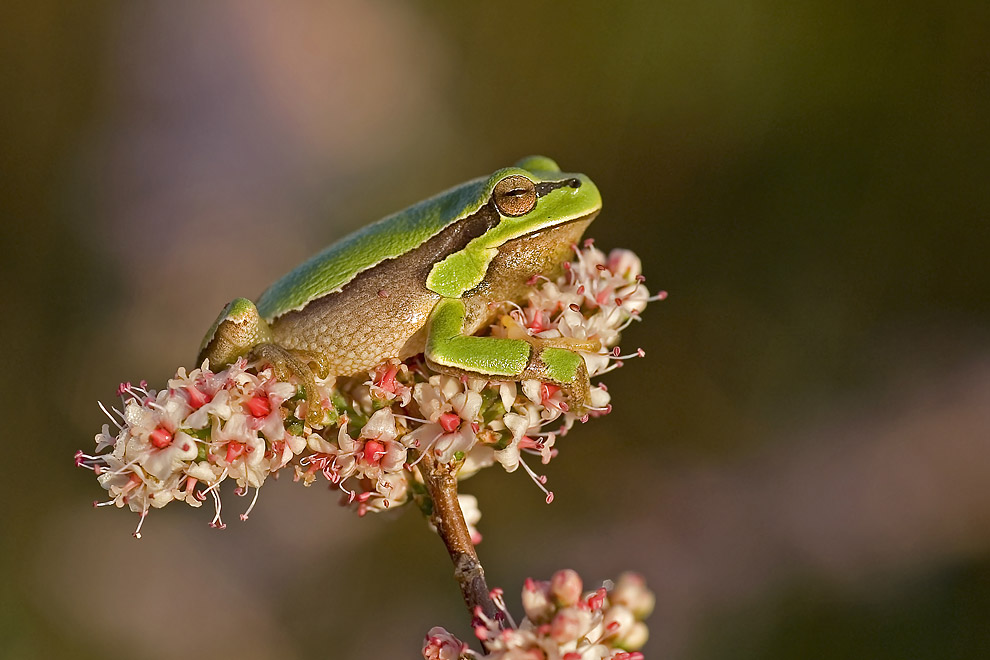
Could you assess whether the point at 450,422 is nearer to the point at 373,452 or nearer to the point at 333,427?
the point at 373,452

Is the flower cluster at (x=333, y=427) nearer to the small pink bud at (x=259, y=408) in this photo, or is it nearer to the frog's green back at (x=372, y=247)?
the small pink bud at (x=259, y=408)

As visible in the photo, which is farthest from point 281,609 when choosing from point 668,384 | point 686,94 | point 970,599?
point 686,94

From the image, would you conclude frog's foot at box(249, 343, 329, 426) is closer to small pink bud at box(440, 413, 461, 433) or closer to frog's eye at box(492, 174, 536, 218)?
small pink bud at box(440, 413, 461, 433)

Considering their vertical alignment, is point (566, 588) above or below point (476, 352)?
below

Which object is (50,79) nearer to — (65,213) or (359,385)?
(65,213)

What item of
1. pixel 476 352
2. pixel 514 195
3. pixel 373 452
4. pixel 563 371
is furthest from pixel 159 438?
pixel 514 195

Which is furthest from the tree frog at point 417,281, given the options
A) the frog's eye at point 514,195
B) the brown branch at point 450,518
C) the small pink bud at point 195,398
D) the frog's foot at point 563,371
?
the brown branch at point 450,518
